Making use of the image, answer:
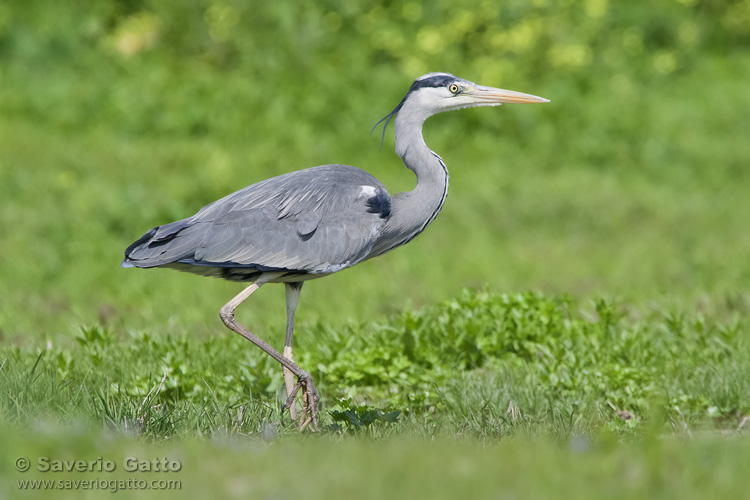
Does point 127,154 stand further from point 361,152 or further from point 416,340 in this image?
point 416,340

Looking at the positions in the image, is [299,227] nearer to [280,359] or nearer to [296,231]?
[296,231]

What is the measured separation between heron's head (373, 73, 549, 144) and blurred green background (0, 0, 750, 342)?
8.24 ft

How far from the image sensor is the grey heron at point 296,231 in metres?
5.46

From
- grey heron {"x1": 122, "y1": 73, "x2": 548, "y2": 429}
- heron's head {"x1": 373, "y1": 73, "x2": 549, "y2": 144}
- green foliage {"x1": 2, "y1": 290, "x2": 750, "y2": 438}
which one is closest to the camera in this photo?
green foliage {"x1": 2, "y1": 290, "x2": 750, "y2": 438}

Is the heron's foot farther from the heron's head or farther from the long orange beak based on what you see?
the long orange beak

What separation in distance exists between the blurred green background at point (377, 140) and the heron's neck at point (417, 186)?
2378 mm

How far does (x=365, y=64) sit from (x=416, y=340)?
8.55 metres

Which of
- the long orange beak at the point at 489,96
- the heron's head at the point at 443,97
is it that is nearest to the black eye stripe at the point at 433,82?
the heron's head at the point at 443,97

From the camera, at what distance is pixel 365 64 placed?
14.4 metres

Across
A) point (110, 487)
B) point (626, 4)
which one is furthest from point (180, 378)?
point (626, 4)

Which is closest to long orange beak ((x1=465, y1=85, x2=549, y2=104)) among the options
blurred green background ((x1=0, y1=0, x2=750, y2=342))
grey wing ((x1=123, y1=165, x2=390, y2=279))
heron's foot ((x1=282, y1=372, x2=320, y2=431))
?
grey wing ((x1=123, y1=165, x2=390, y2=279))

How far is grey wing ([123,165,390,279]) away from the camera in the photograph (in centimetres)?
546

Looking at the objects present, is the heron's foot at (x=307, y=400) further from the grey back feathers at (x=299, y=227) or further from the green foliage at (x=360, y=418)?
the grey back feathers at (x=299, y=227)

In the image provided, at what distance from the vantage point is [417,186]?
6.00m
